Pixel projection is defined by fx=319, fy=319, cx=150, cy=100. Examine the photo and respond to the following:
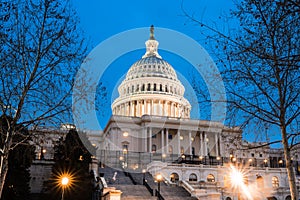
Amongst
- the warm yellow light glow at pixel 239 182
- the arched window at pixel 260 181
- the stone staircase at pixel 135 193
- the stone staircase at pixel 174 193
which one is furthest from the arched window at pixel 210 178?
the stone staircase at pixel 135 193

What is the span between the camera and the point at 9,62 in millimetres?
14180

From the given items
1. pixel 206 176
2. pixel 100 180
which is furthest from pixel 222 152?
pixel 100 180

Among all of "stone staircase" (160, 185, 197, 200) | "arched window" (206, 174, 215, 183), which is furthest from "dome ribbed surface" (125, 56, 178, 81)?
"stone staircase" (160, 185, 197, 200)

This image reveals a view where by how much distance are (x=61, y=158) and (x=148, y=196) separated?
10078 millimetres

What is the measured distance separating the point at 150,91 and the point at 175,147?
23957 mm

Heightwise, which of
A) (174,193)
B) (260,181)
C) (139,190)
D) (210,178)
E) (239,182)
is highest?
(210,178)

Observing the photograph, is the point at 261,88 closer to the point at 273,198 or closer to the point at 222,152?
the point at 273,198

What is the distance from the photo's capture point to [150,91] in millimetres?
93688

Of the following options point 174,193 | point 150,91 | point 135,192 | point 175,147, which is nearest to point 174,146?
point 175,147

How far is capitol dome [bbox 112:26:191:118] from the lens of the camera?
90.8 m

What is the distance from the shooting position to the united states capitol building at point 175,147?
38.5m

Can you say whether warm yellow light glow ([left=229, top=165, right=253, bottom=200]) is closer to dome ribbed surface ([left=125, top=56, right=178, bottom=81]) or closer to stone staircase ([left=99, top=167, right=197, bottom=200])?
stone staircase ([left=99, top=167, right=197, bottom=200])

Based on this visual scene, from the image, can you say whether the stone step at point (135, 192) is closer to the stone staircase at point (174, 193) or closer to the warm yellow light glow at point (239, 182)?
the stone staircase at point (174, 193)

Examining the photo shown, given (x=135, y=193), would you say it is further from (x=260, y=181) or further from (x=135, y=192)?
(x=260, y=181)
